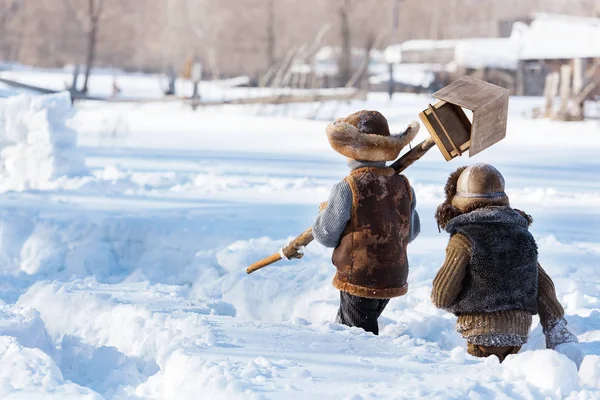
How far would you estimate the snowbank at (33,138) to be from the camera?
856 centimetres

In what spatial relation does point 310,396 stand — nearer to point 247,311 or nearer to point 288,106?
point 247,311

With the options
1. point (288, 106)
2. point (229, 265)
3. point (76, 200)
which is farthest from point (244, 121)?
point (229, 265)

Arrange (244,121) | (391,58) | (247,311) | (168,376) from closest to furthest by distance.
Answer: (168,376)
(247,311)
(244,121)
(391,58)

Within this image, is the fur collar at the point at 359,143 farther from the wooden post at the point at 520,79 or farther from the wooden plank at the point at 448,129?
the wooden post at the point at 520,79

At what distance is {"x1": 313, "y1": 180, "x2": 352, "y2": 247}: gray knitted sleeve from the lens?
378 cm

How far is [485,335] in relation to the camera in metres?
3.60

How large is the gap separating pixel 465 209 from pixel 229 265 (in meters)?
2.57

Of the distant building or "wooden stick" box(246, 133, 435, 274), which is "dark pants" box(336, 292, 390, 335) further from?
the distant building

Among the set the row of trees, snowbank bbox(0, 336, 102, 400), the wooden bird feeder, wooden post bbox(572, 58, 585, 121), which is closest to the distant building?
wooden post bbox(572, 58, 585, 121)

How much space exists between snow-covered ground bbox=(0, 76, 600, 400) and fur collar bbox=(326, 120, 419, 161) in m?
0.79

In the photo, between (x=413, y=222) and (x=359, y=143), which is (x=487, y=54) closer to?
(x=413, y=222)

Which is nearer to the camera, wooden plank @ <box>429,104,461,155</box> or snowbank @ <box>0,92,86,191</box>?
wooden plank @ <box>429,104,461,155</box>

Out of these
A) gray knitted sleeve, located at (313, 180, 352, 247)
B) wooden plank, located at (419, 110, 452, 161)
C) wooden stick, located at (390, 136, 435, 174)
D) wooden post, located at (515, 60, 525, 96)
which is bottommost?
wooden post, located at (515, 60, 525, 96)

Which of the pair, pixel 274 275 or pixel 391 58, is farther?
pixel 391 58
